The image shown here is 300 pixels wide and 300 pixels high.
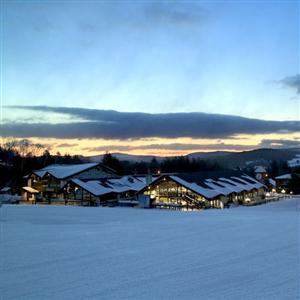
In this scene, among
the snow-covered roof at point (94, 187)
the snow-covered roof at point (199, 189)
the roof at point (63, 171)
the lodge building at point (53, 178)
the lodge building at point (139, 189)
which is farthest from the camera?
the roof at point (63, 171)

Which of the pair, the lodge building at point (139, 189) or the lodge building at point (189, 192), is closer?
the lodge building at point (189, 192)

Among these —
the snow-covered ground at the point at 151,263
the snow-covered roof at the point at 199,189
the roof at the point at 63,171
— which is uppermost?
the roof at the point at 63,171

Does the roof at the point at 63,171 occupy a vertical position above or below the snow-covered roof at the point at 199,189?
above

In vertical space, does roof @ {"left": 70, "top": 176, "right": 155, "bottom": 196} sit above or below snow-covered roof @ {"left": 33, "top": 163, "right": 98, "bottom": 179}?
below

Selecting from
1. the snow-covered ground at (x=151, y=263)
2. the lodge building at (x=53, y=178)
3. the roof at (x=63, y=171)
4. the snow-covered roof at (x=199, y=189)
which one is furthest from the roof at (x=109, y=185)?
the snow-covered ground at (x=151, y=263)

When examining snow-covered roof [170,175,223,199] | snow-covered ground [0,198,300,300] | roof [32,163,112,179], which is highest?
roof [32,163,112,179]

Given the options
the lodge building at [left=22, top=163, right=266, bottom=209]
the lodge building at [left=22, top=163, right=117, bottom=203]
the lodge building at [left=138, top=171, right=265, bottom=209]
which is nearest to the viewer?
the lodge building at [left=138, top=171, right=265, bottom=209]

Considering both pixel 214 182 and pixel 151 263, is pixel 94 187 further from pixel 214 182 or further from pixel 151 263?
pixel 151 263

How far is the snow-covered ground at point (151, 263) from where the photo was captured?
11586 millimetres

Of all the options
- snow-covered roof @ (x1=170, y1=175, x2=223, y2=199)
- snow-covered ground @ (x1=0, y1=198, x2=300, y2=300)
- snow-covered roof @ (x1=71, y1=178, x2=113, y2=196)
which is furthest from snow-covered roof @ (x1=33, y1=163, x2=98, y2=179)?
snow-covered ground @ (x1=0, y1=198, x2=300, y2=300)

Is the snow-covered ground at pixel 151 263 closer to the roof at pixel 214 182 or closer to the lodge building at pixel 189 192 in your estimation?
the lodge building at pixel 189 192

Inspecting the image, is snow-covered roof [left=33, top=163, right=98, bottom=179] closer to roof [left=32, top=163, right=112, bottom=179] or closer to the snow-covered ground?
roof [left=32, top=163, right=112, bottom=179]

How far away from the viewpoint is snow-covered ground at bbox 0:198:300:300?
1159 centimetres

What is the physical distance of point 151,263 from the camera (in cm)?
1502
